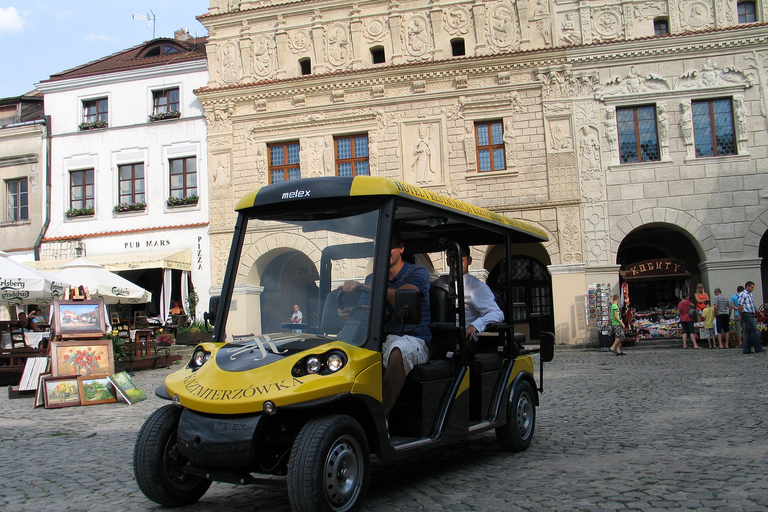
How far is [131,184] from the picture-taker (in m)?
26.6

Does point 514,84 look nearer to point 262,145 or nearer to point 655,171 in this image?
point 655,171

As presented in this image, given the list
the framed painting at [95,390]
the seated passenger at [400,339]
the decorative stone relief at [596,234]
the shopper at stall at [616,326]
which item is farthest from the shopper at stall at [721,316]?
the seated passenger at [400,339]

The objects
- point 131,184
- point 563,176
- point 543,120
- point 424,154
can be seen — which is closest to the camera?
point 563,176

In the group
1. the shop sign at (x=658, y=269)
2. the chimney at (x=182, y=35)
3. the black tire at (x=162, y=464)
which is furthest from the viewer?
the chimney at (x=182, y=35)

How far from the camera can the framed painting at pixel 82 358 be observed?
1198 centimetres

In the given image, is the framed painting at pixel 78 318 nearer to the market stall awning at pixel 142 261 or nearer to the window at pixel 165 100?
the market stall awning at pixel 142 261

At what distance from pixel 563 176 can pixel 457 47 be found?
19.5ft

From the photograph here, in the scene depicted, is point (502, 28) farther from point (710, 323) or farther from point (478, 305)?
point (478, 305)

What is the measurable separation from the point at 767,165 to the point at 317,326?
20735 millimetres

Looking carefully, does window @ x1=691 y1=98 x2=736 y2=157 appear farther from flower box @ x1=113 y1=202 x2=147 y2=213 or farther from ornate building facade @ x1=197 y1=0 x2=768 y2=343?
flower box @ x1=113 y1=202 x2=147 y2=213

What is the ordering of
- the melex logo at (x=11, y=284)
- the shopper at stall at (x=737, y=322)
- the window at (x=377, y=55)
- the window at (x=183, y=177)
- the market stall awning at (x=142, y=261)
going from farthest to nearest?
the window at (x=183, y=177) < the window at (x=377, y=55) < the market stall awning at (x=142, y=261) < the shopper at stall at (x=737, y=322) < the melex logo at (x=11, y=284)

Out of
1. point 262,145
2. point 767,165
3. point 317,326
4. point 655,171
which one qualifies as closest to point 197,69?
point 262,145

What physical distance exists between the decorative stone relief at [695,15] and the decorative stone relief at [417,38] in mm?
8132

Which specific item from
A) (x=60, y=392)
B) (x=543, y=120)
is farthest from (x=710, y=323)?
(x=60, y=392)
